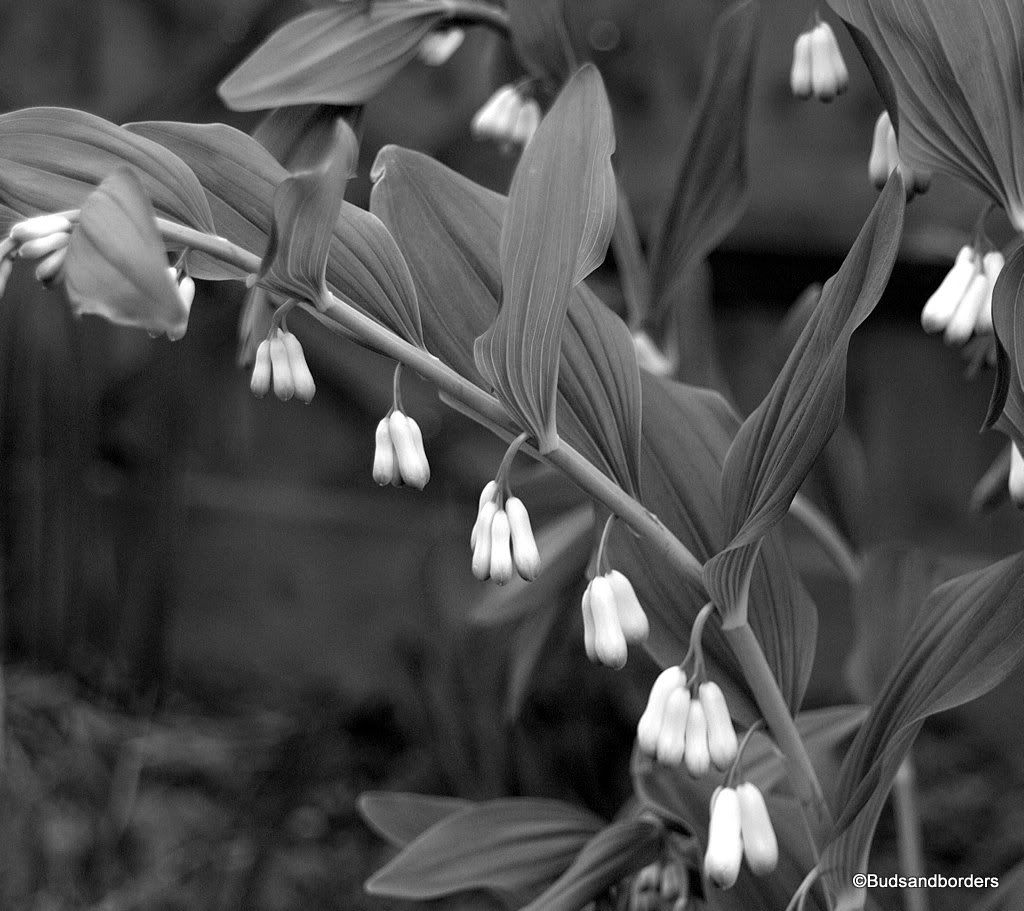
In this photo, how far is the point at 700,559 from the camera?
0.64 m

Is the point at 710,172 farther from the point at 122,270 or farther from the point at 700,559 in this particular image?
the point at 122,270

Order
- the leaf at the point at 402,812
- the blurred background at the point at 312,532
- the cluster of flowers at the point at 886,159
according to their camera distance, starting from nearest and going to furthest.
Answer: the cluster of flowers at the point at 886,159 → the leaf at the point at 402,812 → the blurred background at the point at 312,532

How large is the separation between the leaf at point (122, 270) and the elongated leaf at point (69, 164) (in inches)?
4.5

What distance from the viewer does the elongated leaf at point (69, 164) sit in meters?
0.51

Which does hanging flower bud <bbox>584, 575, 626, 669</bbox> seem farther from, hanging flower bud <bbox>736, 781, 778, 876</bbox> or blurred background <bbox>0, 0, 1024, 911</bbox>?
blurred background <bbox>0, 0, 1024, 911</bbox>

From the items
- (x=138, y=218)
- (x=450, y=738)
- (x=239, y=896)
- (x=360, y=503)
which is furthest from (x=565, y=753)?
(x=138, y=218)

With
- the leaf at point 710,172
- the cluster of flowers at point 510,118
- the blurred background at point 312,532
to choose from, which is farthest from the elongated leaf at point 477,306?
the blurred background at point 312,532

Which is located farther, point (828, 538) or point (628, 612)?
point (828, 538)

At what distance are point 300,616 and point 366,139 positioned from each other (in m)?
1.13

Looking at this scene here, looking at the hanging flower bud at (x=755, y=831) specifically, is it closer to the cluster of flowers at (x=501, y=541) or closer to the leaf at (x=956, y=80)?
the cluster of flowers at (x=501, y=541)

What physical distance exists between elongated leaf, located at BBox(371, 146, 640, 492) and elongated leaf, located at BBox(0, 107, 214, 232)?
149 mm

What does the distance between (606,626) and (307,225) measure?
0.25 meters

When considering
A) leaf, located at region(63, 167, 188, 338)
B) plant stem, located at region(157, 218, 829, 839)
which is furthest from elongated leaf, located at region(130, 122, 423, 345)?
Result: leaf, located at region(63, 167, 188, 338)

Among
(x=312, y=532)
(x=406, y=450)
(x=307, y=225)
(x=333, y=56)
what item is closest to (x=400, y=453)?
(x=406, y=450)
